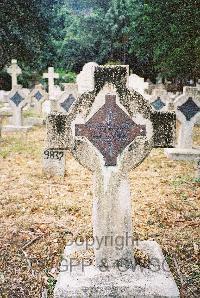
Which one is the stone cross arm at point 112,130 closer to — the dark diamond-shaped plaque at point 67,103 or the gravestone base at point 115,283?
the gravestone base at point 115,283

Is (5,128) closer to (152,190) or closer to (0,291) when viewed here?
(152,190)

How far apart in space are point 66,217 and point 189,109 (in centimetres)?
526

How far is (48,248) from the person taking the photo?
4852 mm

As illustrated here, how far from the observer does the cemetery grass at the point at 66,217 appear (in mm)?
4254

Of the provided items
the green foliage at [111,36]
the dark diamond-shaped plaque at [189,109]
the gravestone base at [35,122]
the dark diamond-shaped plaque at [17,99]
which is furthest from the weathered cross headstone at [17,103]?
the dark diamond-shaped plaque at [189,109]

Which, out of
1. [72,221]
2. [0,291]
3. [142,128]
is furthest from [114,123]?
[72,221]

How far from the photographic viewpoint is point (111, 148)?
3.58 m

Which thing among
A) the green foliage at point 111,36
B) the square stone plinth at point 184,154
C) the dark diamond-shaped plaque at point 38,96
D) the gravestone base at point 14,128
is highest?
the green foliage at point 111,36

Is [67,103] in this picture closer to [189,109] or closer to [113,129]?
[189,109]

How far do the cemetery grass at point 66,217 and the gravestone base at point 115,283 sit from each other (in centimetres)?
43

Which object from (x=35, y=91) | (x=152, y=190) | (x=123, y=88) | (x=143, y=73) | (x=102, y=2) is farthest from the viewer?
(x=102, y=2)

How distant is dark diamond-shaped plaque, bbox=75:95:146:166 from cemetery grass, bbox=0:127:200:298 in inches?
63.9

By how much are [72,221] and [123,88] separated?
2.80 m

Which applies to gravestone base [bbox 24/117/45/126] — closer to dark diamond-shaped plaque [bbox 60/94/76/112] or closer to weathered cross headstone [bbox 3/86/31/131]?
weathered cross headstone [bbox 3/86/31/131]
